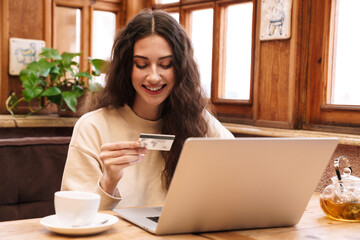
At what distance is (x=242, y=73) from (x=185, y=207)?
1891 mm

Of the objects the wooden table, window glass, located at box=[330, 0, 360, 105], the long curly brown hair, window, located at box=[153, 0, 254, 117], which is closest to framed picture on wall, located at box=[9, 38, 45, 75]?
window, located at box=[153, 0, 254, 117]

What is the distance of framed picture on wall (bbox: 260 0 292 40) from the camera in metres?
2.40

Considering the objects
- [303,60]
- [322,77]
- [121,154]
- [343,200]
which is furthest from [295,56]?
[121,154]

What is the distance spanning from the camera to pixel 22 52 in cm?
310

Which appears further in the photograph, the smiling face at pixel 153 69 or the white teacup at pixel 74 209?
the smiling face at pixel 153 69

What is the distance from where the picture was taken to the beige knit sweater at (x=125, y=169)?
1.62m

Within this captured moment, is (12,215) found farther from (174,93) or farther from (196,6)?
(196,6)

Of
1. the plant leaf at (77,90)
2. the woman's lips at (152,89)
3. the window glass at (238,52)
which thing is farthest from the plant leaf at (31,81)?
the woman's lips at (152,89)

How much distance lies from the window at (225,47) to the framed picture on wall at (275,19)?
5.8 inches

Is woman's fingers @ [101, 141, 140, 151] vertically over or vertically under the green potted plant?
under

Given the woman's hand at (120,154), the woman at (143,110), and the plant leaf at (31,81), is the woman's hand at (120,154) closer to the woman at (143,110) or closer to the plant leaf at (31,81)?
the woman at (143,110)

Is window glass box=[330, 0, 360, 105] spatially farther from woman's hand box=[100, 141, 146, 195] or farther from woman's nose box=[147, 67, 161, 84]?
woman's hand box=[100, 141, 146, 195]

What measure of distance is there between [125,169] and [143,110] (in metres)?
0.25

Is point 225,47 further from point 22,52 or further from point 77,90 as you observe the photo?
point 22,52
